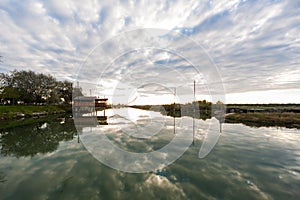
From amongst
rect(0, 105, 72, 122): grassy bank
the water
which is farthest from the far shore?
the water

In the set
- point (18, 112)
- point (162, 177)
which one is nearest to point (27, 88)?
point (18, 112)

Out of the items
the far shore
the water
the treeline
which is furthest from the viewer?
the treeline

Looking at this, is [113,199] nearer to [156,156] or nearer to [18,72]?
[156,156]

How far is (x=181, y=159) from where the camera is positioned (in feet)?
21.5

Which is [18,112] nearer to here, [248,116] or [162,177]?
[162,177]

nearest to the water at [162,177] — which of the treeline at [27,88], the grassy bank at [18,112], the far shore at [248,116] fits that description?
the far shore at [248,116]

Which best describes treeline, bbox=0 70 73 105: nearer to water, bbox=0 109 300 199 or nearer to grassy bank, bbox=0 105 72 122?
grassy bank, bbox=0 105 72 122

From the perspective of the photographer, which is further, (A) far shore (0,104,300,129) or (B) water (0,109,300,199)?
(A) far shore (0,104,300,129)

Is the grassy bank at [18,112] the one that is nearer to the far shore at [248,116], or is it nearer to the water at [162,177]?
the far shore at [248,116]

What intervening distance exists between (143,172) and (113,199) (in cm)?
169

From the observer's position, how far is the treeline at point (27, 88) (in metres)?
44.4

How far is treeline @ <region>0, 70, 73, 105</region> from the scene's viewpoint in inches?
1748

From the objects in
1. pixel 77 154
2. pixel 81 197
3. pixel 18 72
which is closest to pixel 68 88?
pixel 18 72

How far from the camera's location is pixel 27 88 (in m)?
49.3
